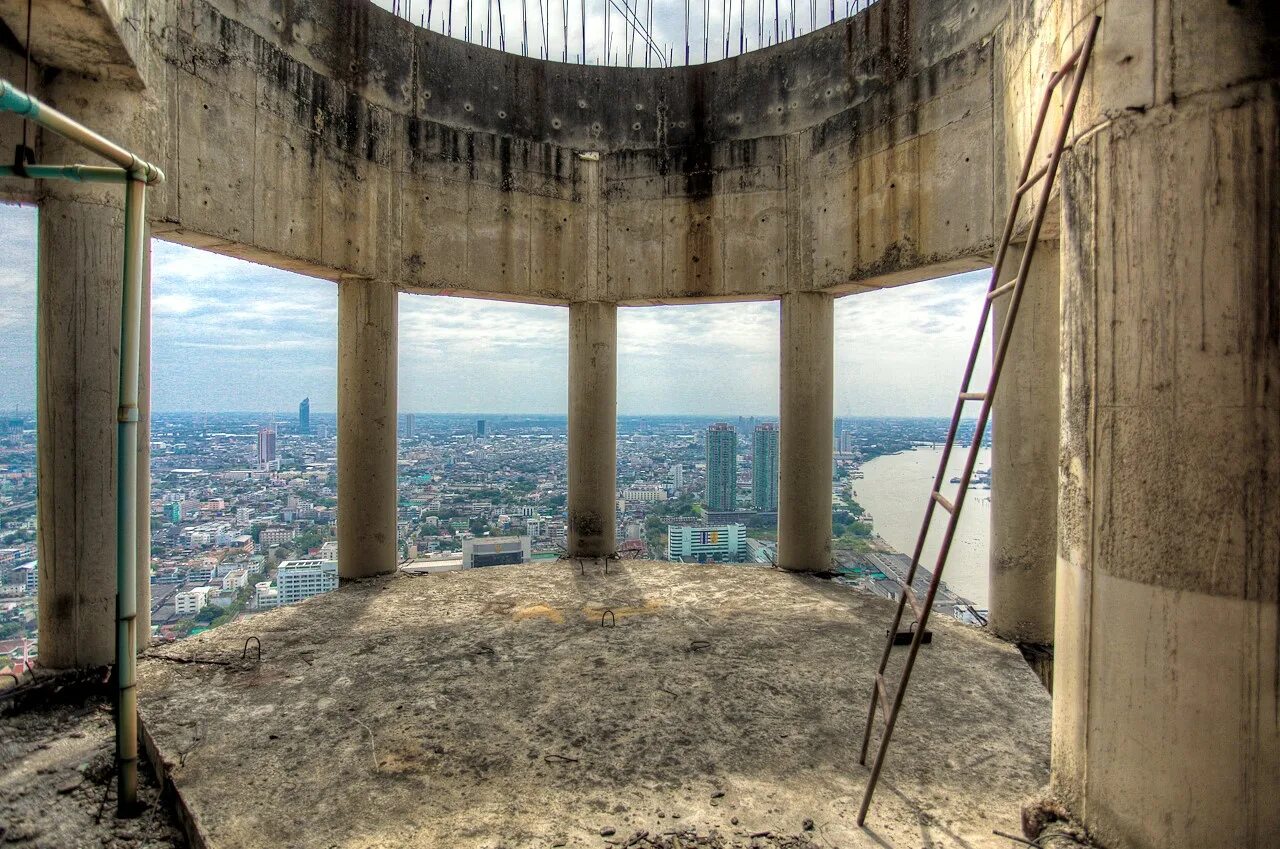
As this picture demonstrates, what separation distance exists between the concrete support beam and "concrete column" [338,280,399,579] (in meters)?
8.39

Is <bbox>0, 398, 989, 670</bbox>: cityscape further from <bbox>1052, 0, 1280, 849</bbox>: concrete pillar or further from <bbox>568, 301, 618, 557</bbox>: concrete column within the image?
<bbox>1052, 0, 1280, 849</bbox>: concrete pillar

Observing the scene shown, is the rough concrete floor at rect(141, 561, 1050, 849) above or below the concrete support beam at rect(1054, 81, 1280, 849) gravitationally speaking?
below

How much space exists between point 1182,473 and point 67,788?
666 cm

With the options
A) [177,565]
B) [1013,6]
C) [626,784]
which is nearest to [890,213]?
[1013,6]

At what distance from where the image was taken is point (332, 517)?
1633 centimetres


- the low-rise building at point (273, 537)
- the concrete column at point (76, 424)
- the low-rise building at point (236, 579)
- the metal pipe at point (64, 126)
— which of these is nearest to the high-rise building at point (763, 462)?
the low-rise building at point (273, 537)

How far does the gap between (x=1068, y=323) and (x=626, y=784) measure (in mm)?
3793

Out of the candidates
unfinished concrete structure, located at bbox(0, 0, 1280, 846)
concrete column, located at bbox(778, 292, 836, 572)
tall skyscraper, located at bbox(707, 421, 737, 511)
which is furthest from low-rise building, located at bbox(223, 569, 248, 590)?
tall skyscraper, located at bbox(707, 421, 737, 511)

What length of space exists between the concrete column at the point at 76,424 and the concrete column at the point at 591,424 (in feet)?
19.4

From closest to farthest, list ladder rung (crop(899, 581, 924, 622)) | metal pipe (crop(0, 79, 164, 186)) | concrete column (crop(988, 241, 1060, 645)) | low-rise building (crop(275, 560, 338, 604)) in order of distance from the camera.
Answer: metal pipe (crop(0, 79, 164, 186)), ladder rung (crop(899, 581, 924, 622)), concrete column (crop(988, 241, 1060, 645)), low-rise building (crop(275, 560, 338, 604))

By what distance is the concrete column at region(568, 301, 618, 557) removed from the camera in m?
10.4

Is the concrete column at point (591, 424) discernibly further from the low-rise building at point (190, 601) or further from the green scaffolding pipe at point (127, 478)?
the green scaffolding pipe at point (127, 478)

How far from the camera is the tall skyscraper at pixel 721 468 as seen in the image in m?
20.9

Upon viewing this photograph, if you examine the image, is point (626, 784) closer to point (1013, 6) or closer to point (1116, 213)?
point (1116, 213)
